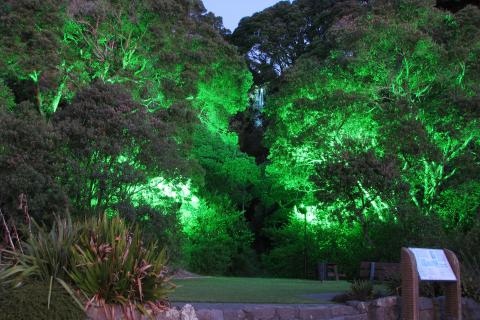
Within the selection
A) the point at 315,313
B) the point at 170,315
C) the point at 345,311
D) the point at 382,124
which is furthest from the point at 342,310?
the point at 382,124

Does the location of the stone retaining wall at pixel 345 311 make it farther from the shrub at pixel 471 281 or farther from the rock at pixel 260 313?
the shrub at pixel 471 281

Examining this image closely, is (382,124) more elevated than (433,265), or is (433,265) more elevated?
(382,124)

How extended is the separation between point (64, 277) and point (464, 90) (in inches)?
790

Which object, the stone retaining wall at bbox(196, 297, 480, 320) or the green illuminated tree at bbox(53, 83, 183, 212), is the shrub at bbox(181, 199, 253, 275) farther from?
the stone retaining wall at bbox(196, 297, 480, 320)

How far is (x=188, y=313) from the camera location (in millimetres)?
7246

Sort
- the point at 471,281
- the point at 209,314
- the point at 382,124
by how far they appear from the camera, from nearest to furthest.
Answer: the point at 209,314
the point at 471,281
the point at 382,124

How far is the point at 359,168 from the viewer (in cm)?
1877

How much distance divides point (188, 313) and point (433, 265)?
11.6 ft

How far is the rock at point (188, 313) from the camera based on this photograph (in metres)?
7.18

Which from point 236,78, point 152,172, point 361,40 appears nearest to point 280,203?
point 236,78

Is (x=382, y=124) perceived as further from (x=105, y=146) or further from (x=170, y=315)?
(x=170, y=315)

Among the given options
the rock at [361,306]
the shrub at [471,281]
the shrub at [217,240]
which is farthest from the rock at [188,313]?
the shrub at [217,240]

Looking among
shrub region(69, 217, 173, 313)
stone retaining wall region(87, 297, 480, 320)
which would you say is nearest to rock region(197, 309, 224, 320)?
stone retaining wall region(87, 297, 480, 320)

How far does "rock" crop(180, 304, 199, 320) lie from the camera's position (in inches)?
283
